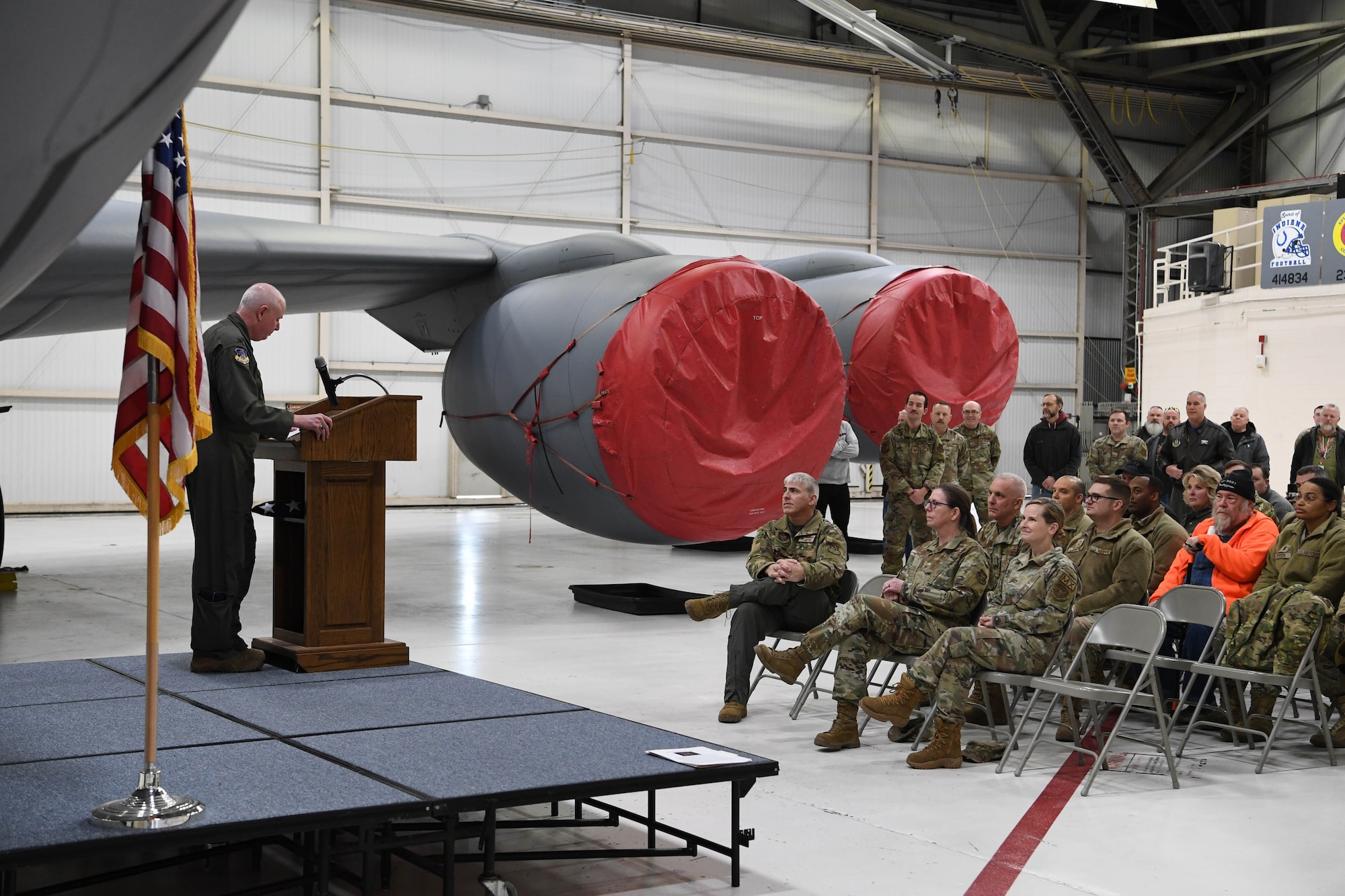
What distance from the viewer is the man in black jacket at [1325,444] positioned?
35.8ft

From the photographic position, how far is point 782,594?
20.3 feet

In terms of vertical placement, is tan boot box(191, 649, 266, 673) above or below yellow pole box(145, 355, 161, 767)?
below

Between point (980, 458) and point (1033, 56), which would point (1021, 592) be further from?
point (1033, 56)

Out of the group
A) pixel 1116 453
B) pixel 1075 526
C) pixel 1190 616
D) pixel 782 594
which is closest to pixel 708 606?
pixel 782 594

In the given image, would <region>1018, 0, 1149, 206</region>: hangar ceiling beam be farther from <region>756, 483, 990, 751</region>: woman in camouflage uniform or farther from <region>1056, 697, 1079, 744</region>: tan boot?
<region>1056, 697, 1079, 744</region>: tan boot

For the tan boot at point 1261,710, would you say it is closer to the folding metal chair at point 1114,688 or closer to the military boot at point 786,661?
the folding metal chair at point 1114,688

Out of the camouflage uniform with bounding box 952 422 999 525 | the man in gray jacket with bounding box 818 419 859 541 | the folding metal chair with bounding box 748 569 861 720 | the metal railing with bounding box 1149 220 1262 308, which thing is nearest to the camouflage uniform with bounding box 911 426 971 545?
the camouflage uniform with bounding box 952 422 999 525

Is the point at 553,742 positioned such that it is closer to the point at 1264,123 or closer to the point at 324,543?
the point at 324,543

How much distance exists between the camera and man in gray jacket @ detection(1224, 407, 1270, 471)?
10.8 meters

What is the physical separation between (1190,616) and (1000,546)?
904 mm

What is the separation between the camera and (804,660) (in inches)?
231

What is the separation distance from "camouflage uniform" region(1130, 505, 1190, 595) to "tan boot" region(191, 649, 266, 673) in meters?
4.48

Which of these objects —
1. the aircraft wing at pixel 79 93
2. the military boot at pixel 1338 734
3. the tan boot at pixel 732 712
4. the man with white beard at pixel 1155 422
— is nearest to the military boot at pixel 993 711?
the tan boot at pixel 732 712

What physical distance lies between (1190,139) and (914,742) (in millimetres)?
24867
